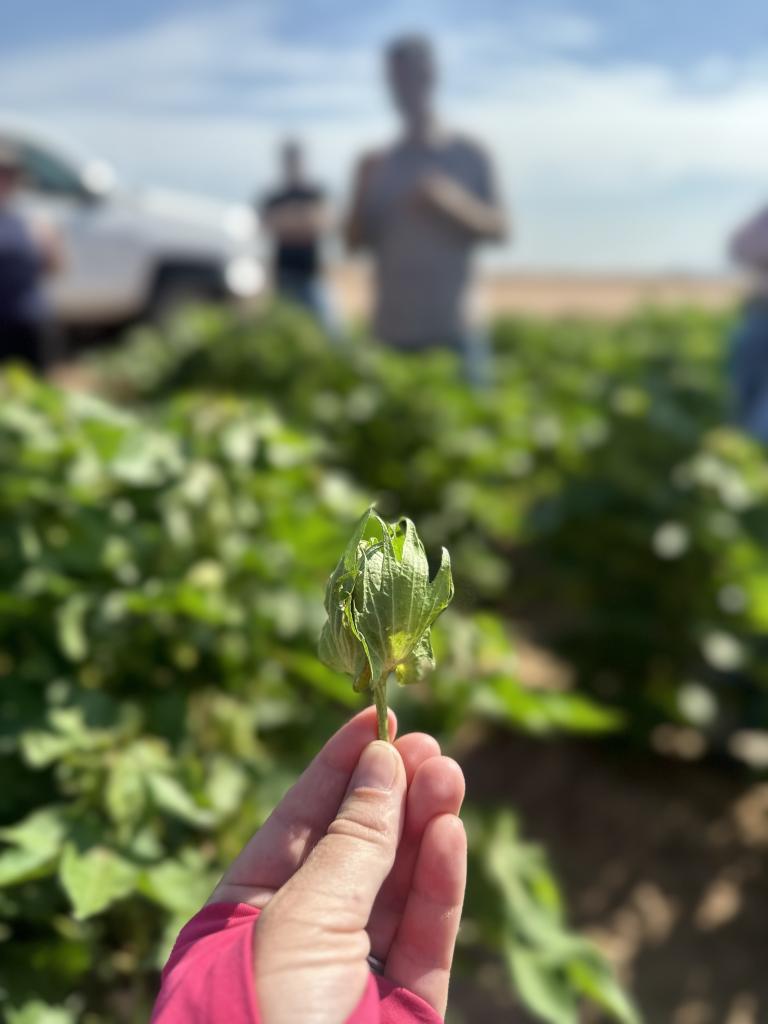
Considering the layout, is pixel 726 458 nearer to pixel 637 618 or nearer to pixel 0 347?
pixel 637 618

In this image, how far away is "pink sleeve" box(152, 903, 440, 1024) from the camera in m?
0.84

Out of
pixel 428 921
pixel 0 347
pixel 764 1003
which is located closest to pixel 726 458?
pixel 764 1003

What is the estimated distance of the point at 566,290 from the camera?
32094 millimetres

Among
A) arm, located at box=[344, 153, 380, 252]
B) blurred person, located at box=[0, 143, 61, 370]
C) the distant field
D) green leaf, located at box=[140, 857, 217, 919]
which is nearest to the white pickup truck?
blurred person, located at box=[0, 143, 61, 370]

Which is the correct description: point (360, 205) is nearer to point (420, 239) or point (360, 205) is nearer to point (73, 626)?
point (420, 239)

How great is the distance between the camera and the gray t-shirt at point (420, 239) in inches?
182

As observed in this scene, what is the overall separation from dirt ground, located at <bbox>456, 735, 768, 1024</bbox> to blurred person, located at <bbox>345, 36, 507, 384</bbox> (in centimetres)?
210

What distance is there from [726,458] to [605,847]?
1167 millimetres

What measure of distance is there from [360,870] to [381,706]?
0.47 feet

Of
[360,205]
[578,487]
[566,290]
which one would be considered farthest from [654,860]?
[566,290]

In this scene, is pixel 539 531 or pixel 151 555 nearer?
pixel 151 555

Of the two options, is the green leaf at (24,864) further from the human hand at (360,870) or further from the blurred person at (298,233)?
the blurred person at (298,233)

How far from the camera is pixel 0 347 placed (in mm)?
8086

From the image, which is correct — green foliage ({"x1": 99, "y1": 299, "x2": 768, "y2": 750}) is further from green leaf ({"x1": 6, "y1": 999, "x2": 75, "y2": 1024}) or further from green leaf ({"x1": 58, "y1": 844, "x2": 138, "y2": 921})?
green leaf ({"x1": 6, "y1": 999, "x2": 75, "y2": 1024})
